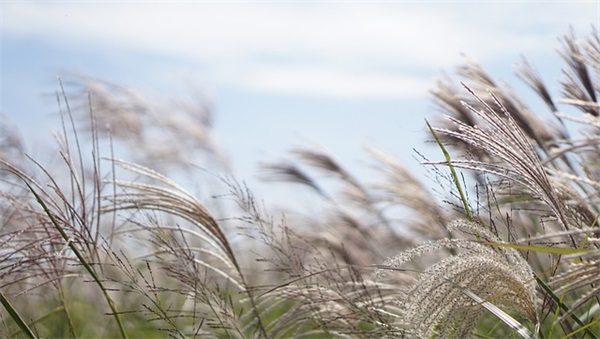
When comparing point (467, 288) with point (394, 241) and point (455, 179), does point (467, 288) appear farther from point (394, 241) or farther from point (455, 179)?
point (394, 241)

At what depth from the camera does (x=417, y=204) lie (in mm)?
3541

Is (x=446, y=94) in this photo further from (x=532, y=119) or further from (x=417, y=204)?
(x=417, y=204)

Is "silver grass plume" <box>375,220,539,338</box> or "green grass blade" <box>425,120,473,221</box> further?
"green grass blade" <box>425,120,473,221</box>

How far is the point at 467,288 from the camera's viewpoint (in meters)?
1.71

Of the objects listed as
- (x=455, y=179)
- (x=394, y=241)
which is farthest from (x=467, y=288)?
(x=394, y=241)

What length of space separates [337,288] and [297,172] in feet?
9.01

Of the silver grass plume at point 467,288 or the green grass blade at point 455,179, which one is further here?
the green grass blade at point 455,179

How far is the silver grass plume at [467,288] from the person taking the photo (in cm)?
167

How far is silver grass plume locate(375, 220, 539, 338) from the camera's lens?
65.6 inches

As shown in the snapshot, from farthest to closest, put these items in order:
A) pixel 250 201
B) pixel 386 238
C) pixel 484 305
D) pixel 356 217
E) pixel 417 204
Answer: pixel 386 238
pixel 356 217
pixel 417 204
pixel 250 201
pixel 484 305

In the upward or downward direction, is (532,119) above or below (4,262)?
below

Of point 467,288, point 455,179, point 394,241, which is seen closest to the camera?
point 467,288

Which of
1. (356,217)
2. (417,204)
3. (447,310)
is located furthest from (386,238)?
(447,310)

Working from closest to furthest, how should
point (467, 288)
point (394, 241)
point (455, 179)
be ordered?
point (467, 288), point (455, 179), point (394, 241)
